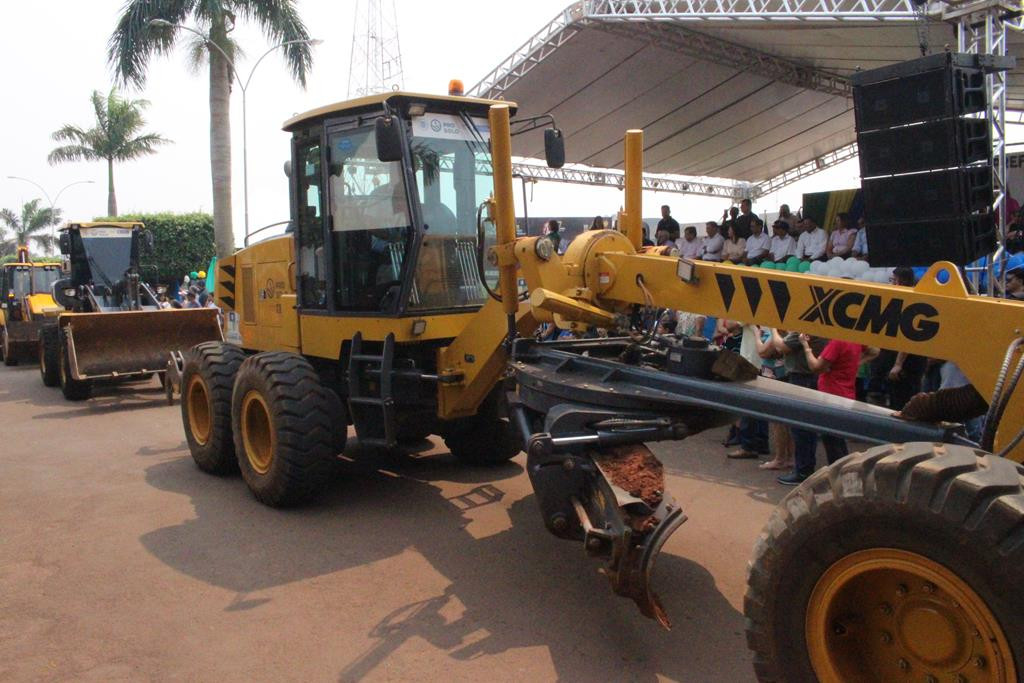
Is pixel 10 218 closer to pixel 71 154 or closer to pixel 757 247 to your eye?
pixel 71 154

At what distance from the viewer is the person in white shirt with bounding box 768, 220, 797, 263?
12.4 meters

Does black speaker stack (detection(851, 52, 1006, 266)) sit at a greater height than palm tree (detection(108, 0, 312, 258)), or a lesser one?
lesser

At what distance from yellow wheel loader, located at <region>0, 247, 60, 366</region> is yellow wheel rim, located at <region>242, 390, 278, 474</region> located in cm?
1181

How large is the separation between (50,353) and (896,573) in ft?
45.5

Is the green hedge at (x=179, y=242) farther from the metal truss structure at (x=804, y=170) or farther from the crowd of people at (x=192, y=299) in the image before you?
the metal truss structure at (x=804, y=170)

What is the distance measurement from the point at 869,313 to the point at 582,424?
4.80 feet

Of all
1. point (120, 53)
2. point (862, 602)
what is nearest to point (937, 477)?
point (862, 602)

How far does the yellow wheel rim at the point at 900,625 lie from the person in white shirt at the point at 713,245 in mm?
11212

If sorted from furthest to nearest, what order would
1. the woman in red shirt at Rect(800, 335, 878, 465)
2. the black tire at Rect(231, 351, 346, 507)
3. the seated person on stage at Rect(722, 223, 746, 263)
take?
the seated person on stage at Rect(722, 223, 746, 263), the woman in red shirt at Rect(800, 335, 878, 465), the black tire at Rect(231, 351, 346, 507)

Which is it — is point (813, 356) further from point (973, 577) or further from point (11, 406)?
point (11, 406)

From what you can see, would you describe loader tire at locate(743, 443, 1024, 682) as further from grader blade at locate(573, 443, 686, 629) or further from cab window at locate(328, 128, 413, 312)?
cab window at locate(328, 128, 413, 312)

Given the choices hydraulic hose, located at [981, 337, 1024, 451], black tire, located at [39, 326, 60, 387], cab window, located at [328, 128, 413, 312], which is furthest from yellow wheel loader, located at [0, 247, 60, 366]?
hydraulic hose, located at [981, 337, 1024, 451]

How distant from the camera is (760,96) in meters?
15.8

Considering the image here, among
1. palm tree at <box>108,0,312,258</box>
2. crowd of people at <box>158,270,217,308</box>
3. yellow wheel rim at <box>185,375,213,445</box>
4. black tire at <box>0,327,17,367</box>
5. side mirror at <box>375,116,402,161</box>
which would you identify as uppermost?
palm tree at <box>108,0,312,258</box>
